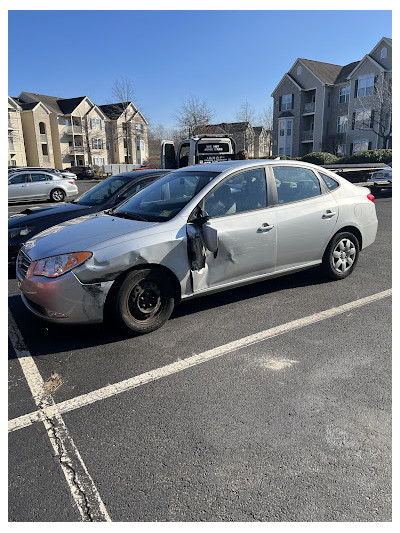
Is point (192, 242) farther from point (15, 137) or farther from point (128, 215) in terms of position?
point (15, 137)

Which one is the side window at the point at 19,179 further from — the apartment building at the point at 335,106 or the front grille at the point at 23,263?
the apartment building at the point at 335,106

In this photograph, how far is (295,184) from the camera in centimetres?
499

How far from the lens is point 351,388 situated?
9.88ft

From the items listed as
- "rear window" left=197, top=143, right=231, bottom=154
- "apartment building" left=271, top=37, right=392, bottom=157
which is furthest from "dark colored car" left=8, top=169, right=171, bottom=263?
"apartment building" left=271, top=37, right=392, bottom=157

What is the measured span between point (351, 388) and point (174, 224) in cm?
224

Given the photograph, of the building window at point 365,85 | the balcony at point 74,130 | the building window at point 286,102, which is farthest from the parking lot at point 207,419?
the balcony at point 74,130

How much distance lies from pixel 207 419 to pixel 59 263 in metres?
1.99

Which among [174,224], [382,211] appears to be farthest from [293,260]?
[382,211]

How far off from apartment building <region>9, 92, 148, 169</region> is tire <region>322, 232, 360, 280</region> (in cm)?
5550

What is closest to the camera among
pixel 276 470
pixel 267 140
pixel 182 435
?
pixel 276 470

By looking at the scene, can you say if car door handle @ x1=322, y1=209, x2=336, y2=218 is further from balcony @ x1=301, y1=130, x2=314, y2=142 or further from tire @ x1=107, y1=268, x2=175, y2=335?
balcony @ x1=301, y1=130, x2=314, y2=142

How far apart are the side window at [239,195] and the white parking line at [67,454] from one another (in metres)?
2.32

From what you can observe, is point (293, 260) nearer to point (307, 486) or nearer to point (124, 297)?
point (124, 297)

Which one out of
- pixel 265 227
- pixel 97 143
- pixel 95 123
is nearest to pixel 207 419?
pixel 265 227
